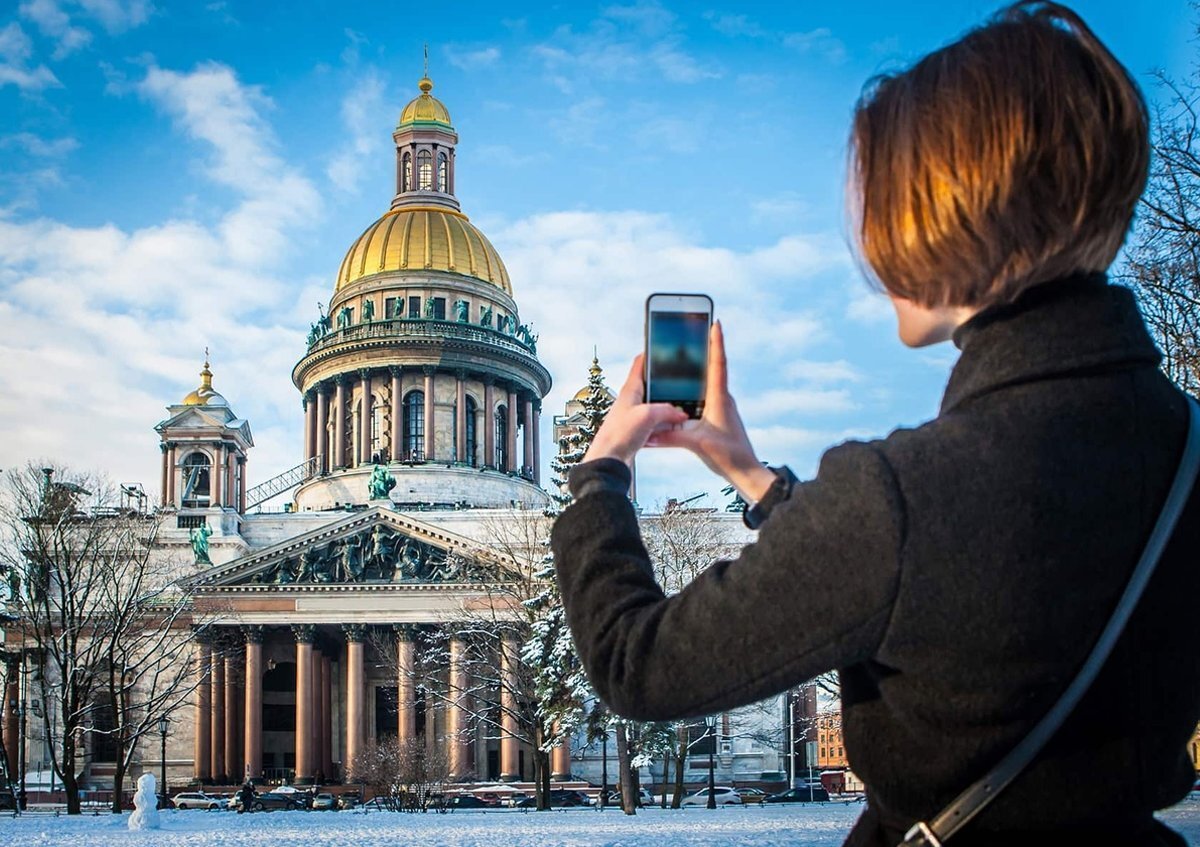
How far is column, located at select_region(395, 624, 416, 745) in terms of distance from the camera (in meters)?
57.0

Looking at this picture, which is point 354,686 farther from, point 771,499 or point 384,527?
point 771,499

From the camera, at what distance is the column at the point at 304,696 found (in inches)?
2469

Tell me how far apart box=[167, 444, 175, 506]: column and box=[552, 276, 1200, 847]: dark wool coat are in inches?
2834

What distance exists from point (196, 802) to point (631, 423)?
5692 cm

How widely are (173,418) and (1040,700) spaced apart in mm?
72618

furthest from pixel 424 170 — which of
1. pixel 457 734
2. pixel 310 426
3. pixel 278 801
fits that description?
pixel 278 801

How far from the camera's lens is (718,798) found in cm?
5562

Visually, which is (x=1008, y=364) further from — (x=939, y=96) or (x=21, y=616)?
(x=21, y=616)

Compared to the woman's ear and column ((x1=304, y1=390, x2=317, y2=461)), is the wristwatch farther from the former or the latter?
column ((x1=304, y1=390, x2=317, y2=461))

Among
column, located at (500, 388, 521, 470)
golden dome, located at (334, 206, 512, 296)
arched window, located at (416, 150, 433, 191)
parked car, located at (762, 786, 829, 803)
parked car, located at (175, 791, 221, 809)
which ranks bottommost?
parked car, located at (762, 786, 829, 803)

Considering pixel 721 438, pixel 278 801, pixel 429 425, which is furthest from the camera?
pixel 429 425

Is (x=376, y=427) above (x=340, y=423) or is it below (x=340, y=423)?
below

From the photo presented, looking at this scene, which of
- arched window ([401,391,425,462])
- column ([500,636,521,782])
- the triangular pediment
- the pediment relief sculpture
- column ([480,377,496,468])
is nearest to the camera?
column ([500,636,521,782])

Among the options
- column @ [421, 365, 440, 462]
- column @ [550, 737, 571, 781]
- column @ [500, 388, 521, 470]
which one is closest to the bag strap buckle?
column @ [550, 737, 571, 781]
